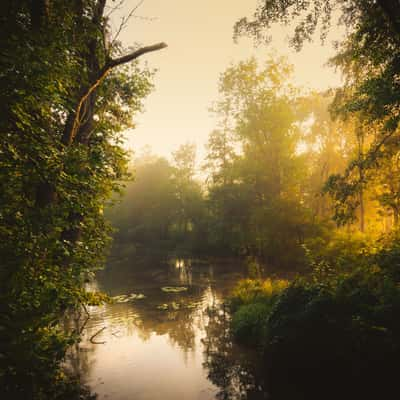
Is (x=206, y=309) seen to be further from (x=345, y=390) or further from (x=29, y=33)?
(x=29, y=33)

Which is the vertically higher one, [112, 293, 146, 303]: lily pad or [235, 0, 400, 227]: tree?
[235, 0, 400, 227]: tree

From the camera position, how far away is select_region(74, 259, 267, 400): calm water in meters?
8.62

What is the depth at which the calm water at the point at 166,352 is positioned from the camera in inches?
340

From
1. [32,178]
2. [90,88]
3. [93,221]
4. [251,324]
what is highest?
[90,88]

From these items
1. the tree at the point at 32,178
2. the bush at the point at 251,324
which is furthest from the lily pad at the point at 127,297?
the tree at the point at 32,178

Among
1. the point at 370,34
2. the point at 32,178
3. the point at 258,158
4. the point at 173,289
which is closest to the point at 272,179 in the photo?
the point at 258,158

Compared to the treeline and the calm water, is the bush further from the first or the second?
the treeline

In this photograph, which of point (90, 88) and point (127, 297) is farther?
point (127, 297)

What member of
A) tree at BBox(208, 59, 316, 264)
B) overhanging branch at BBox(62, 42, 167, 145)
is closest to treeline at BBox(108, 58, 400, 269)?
tree at BBox(208, 59, 316, 264)

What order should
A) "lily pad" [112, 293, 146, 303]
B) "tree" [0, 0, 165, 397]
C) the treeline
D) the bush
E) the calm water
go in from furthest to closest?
the treeline → "lily pad" [112, 293, 146, 303] → the bush → the calm water → "tree" [0, 0, 165, 397]

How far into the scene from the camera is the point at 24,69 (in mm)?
4492

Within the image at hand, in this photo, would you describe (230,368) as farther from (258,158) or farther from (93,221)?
(258,158)

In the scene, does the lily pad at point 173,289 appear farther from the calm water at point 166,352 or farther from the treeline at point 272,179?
the treeline at point 272,179

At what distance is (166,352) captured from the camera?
11.5 meters
